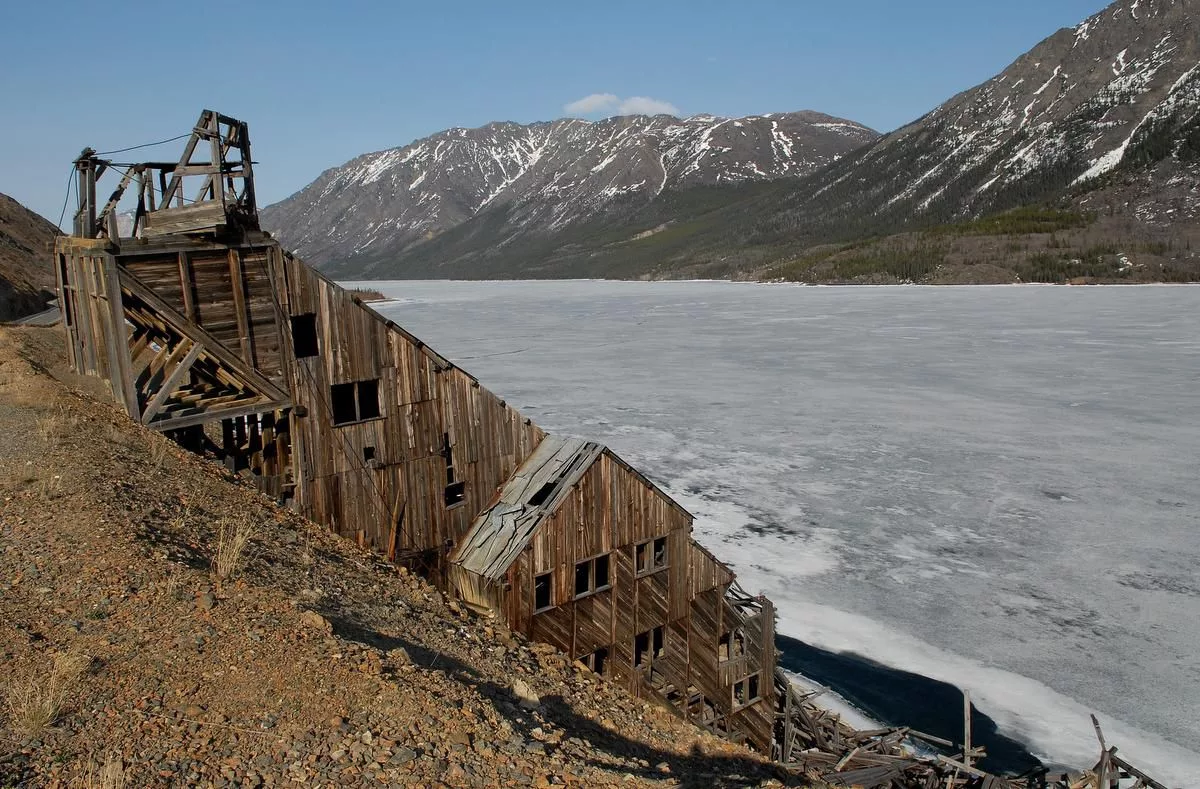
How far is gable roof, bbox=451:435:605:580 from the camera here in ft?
55.8

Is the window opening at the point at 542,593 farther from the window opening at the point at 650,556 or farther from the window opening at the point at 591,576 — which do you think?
the window opening at the point at 650,556

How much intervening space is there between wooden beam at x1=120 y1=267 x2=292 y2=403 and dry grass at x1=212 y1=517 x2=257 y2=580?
365 cm

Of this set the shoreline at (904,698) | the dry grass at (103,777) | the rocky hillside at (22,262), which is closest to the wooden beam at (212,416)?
Answer: the dry grass at (103,777)

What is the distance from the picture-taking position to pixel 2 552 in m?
11.2

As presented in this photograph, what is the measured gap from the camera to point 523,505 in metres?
18.6

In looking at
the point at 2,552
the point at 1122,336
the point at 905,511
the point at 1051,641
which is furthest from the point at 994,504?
the point at 1122,336

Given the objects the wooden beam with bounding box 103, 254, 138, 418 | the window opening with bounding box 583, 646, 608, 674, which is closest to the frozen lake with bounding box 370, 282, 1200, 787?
the window opening with bounding box 583, 646, 608, 674

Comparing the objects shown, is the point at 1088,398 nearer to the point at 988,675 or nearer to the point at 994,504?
the point at 994,504

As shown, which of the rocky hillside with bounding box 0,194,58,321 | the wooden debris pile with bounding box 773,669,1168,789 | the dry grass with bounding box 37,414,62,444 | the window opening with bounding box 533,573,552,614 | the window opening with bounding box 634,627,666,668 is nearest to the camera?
the dry grass with bounding box 37,414,62,444

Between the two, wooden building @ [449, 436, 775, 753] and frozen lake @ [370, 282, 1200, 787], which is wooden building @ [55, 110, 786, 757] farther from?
frozen lake @ [370, 282, 1200, 787]

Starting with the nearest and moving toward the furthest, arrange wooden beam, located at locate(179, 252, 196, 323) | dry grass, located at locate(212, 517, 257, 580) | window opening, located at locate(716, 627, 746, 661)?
dry grass, located at locate(212, 517, 257, 580) < wooden beam, located at locate(179, 252, 196, 323) < window opening, located at locate(716, 627, 746, 661)

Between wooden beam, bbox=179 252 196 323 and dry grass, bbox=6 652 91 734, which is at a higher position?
wooden beam, bbox=179 252 196 323

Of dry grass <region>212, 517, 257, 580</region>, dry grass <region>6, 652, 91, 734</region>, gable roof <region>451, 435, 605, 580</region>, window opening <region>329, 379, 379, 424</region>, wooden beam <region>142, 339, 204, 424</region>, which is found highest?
wooden beam <region>142, 339, 204, 424</region>

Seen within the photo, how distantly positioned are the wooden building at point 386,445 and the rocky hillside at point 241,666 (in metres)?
1.67
